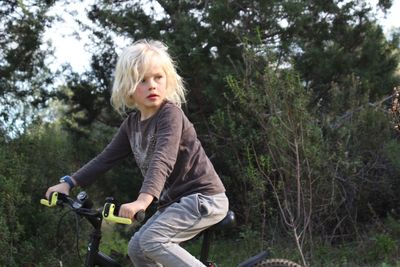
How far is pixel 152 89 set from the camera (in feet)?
11.0

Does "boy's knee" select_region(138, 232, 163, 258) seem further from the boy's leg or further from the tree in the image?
the tree

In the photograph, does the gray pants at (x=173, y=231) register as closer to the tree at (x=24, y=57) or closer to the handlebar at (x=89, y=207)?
the handlebar at (x=89, y=207)

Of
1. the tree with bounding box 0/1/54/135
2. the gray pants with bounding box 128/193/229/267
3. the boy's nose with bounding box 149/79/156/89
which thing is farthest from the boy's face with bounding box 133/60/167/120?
the tree with bounding box 0/1/54/135

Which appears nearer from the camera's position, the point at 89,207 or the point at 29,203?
the point at 89,207

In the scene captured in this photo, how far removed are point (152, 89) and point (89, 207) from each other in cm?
72

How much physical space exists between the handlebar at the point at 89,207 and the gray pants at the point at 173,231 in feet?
0.91

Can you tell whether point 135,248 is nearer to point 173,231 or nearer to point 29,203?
point 173,231

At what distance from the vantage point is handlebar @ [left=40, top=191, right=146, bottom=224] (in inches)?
109

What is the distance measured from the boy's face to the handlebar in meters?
0.60

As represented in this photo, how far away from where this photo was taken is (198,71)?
718 centimetres

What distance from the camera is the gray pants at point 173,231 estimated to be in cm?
314

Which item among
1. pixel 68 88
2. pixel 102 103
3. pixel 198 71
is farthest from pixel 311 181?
pixel 68 88

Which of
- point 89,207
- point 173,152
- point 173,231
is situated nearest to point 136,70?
point 173,152

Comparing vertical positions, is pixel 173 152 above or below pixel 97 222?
above
